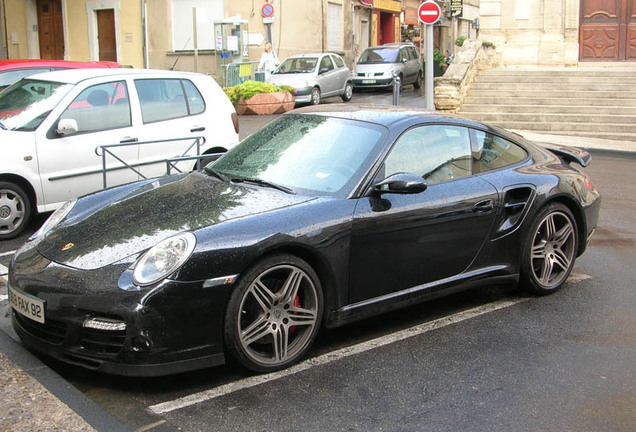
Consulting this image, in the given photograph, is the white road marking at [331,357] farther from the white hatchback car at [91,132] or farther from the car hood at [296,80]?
the car hood at [296,80]

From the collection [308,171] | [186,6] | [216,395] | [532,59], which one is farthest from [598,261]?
[186,6]

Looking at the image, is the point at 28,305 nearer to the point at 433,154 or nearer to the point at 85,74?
the point at 433,154

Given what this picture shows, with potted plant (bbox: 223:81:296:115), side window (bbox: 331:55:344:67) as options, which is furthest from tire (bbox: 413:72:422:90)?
potted plant (bbox: 223:81:296:115)

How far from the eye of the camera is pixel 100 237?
175 inches

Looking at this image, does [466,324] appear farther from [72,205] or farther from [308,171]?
[72,205]

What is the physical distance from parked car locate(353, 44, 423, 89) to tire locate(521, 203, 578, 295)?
2215cm

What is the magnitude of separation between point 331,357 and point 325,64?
21.3 meters

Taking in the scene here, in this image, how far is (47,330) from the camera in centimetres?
420

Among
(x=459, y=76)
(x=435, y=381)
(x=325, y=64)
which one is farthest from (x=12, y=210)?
(x=325, y=64)

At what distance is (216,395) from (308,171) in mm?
1625

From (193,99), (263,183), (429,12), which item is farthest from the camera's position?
(429,12)

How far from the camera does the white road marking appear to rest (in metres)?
4.01

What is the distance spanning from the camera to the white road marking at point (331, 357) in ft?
13.2

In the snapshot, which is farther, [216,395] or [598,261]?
[598,261]
